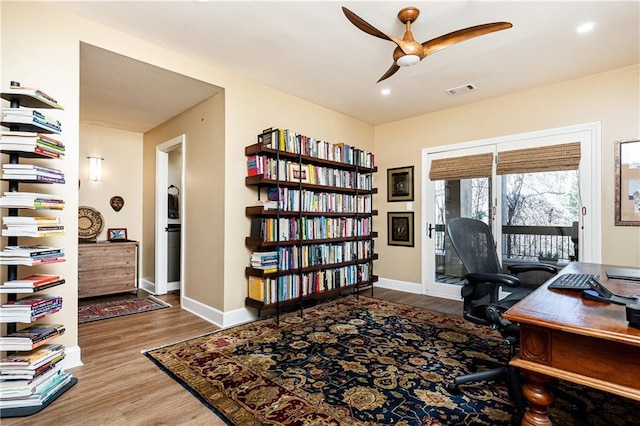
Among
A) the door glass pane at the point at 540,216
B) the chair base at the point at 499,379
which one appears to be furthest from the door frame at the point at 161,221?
the door glass pane at the point at 540,216

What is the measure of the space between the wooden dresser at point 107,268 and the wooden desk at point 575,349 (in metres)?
4.64

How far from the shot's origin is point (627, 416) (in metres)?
1.69

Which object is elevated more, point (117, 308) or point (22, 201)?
point (22, 201)

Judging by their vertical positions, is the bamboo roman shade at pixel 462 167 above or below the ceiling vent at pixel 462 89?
below

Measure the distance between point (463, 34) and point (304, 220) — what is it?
7.49 feet

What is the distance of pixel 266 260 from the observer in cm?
320

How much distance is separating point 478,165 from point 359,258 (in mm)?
1985

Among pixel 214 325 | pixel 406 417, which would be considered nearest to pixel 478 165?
pixel 406 417

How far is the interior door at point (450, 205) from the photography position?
4.00 metres

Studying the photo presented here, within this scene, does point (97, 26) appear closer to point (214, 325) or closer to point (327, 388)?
point (214, 325)

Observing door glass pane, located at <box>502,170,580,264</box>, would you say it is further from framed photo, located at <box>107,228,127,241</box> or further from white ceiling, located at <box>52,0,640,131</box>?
framed photo, located at <box>107,228,127,241</box>

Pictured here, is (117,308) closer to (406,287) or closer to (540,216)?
(406,287)

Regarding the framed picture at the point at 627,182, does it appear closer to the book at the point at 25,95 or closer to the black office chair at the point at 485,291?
the black office chair at the point at 485,291

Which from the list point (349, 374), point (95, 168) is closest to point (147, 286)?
point (95, 168)
